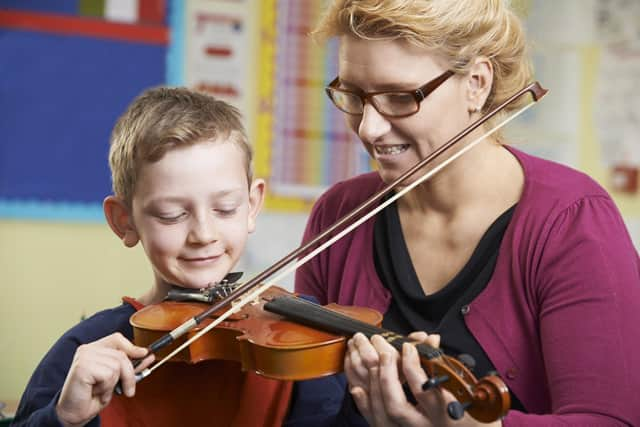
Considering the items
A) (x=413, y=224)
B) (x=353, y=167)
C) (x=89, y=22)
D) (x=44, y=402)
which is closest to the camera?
(x=44, y=402)

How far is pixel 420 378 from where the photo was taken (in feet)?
3.76

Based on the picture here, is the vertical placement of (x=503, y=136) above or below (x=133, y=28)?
below

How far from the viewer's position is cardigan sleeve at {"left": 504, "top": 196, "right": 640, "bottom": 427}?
135 centimetres

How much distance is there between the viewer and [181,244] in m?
1.35

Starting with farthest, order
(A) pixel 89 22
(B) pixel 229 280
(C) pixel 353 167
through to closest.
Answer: (C) pixel 353 167
(A) pixel 89 22
(B) pixel 229 280

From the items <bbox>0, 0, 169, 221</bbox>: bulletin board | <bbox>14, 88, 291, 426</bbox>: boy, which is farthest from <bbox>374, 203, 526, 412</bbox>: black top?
<bbox>0, 0, 169, 221</bbox>: bulletin board

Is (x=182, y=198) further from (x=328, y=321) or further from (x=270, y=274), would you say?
(x=328, y=321)

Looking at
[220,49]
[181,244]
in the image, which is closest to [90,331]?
[181,244]

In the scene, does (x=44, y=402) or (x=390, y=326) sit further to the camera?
(x=390, y=326)

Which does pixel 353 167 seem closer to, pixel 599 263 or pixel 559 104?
pixel 559 104

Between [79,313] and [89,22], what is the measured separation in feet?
3.08

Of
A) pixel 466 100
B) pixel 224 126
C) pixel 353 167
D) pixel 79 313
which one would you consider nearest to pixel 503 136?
pixel 466 100

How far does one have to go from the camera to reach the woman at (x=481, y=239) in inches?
54.7

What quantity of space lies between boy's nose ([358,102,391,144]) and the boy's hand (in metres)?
0.55
